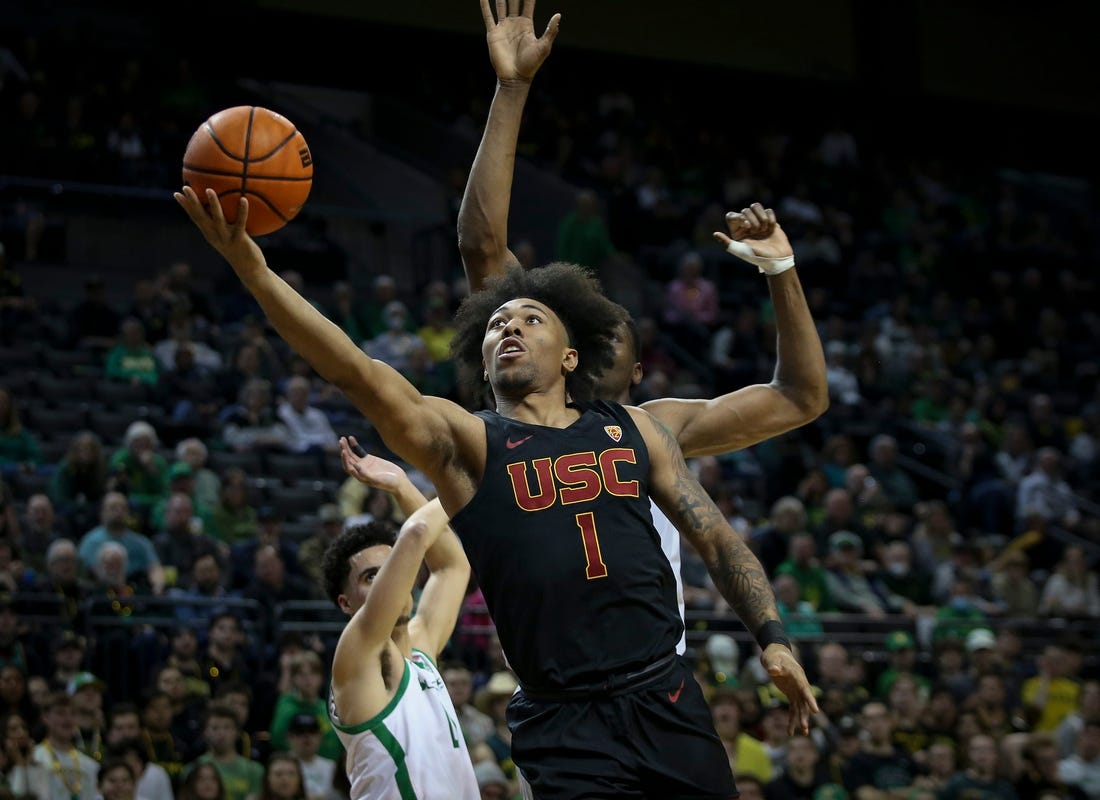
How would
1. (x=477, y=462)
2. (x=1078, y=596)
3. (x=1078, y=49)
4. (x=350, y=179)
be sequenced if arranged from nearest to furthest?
1. (x=477, y=462)
2. (x=1078, y=596)
3. (x=350, y=179)
4. (x=1078, y=49)

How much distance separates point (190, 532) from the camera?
33.6 feet

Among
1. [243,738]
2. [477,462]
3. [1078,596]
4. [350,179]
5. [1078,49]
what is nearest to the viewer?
[477,462]

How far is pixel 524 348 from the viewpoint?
4.57m

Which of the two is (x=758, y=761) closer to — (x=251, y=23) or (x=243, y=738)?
(x=243, y=738)

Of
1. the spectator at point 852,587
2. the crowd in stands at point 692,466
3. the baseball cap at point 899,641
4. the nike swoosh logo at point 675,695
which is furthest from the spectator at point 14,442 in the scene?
the nike swoosh logo at point 675,695

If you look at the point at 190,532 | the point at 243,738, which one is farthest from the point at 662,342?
the point at 243,738

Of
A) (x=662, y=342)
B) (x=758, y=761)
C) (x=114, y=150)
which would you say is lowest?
(x=758, y=761)

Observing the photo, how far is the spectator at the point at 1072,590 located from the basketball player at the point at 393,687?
869 centimetres

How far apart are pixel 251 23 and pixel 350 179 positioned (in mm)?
2333

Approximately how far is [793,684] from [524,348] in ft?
4.01

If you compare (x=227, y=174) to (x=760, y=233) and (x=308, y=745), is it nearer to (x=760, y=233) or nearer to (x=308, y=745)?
(x=760, y=233)

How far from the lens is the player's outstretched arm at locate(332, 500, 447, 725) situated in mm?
4902

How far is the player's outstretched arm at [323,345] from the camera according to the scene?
4051 mm

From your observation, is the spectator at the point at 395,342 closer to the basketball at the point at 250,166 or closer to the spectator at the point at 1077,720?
the spectator at the point at 1077,720
